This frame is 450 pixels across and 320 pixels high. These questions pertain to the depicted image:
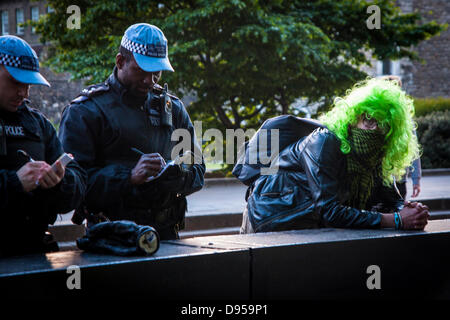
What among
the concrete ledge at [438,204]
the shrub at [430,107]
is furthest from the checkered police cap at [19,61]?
the shrub at [430,107]

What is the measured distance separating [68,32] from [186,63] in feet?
9.88

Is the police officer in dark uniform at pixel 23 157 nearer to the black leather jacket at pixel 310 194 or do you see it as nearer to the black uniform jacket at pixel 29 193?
the black uniform jacket at pixel 29 193

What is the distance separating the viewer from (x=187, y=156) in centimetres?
357

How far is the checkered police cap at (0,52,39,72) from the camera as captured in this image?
9.74 ft

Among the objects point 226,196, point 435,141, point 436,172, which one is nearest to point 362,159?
point 226,196

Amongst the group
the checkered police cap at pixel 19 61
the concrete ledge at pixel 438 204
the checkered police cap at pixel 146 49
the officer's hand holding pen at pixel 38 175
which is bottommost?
the concrete ledge at pixel 438 204

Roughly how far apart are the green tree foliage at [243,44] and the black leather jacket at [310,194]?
9.32 m

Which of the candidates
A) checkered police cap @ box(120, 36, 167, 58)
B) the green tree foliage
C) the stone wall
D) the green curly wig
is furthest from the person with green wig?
the stone wall

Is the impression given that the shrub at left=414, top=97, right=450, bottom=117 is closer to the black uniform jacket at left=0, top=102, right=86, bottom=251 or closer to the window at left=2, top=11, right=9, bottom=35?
the black uniform jacket at left=0, top=102, right=86, bottom=251

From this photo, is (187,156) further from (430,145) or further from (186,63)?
(430,145)

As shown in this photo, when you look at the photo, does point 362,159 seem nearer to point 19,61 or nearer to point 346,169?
point 346,169

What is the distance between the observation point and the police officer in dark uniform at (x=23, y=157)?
293cm

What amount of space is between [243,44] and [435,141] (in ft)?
28.1
